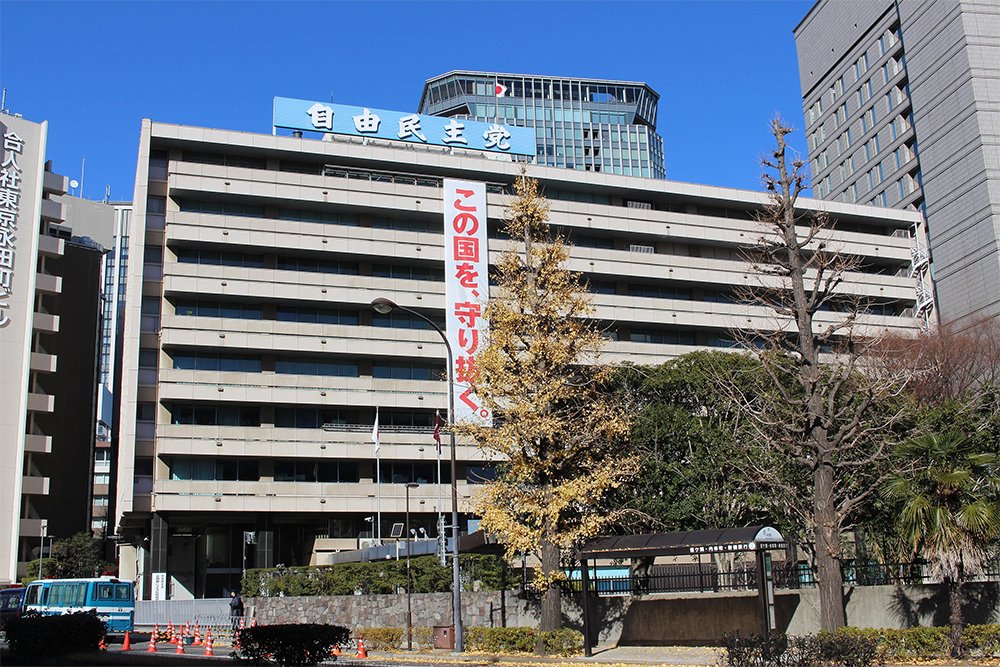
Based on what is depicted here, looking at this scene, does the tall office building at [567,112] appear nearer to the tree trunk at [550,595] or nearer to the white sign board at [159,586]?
the white sign board at [159,586]

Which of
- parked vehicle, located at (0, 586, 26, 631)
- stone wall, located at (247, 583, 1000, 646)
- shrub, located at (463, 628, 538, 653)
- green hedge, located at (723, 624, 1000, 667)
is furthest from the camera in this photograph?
parked vehicle, located at (0, 586, 26, 631)

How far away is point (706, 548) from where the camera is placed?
1059 inches

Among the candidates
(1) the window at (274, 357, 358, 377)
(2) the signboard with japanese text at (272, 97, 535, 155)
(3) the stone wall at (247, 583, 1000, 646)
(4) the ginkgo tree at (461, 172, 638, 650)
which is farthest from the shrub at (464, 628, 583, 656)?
(2) the signboard with japanese text at (272, 97, 535, 155)

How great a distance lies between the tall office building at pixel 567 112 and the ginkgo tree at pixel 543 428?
138441 millimetres

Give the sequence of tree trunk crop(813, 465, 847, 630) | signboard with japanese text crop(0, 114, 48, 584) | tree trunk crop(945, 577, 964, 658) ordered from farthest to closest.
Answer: signboard with japanese text crop(0, 114, 48, 584) → tree trunk crop(813, 465, 847, 630) → tree trunk crop(945, 577, 964, 658)

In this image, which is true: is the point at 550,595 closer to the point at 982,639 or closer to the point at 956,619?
the point at 956,619

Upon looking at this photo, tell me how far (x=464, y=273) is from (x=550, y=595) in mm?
39203

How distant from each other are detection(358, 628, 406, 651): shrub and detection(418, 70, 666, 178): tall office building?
139190mm

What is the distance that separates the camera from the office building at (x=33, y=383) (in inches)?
2803

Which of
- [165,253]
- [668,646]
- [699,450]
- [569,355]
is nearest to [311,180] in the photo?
[165,253]

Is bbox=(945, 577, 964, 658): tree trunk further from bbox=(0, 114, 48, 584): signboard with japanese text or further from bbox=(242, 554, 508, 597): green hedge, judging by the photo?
bbox=(0, 114, 48, 584): signboard with japanese text

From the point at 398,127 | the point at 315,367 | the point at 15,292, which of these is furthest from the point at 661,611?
the point at 15,292

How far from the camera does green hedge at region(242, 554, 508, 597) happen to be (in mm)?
41031

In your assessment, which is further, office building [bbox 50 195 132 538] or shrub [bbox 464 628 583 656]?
office building [bbox 50 195 132 538]
